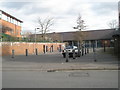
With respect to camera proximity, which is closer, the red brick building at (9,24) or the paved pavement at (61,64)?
the paved pavement at (61,64)

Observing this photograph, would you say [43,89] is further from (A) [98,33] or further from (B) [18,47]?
(A) [98,33]

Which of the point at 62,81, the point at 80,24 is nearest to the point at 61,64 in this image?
the point at 62,81

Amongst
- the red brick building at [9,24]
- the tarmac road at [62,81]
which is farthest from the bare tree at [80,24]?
the tarmac road at [62,81]

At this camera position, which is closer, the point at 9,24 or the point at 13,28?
the point at 9,24

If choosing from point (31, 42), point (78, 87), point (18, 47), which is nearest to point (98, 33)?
point (31, 42)

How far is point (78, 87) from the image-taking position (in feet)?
22.5

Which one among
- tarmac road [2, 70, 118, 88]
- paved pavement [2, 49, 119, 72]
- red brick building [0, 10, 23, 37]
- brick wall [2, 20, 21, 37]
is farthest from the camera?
brick wall [2, 20, 21, 37]

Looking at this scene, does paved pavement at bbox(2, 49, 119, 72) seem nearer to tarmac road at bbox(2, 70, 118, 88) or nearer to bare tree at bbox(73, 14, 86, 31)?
tarmac road at bbox(2, 70, 118, 88)

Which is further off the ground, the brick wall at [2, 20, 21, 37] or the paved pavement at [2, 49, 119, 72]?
the brick wall at [2, 20, 21, 37]

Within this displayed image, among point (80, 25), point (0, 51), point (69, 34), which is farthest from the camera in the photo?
point (69, 34)

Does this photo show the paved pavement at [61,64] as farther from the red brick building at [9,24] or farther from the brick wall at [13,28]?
the brick wall at [13,28]

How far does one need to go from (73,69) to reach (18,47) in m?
21.4

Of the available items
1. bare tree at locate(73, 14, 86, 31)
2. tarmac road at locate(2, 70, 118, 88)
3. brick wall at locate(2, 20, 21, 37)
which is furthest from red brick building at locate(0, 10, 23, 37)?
tarmac road at locate(2, 70, 118, 88)

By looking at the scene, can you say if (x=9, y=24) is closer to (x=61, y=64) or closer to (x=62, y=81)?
(x=61, y=64)
